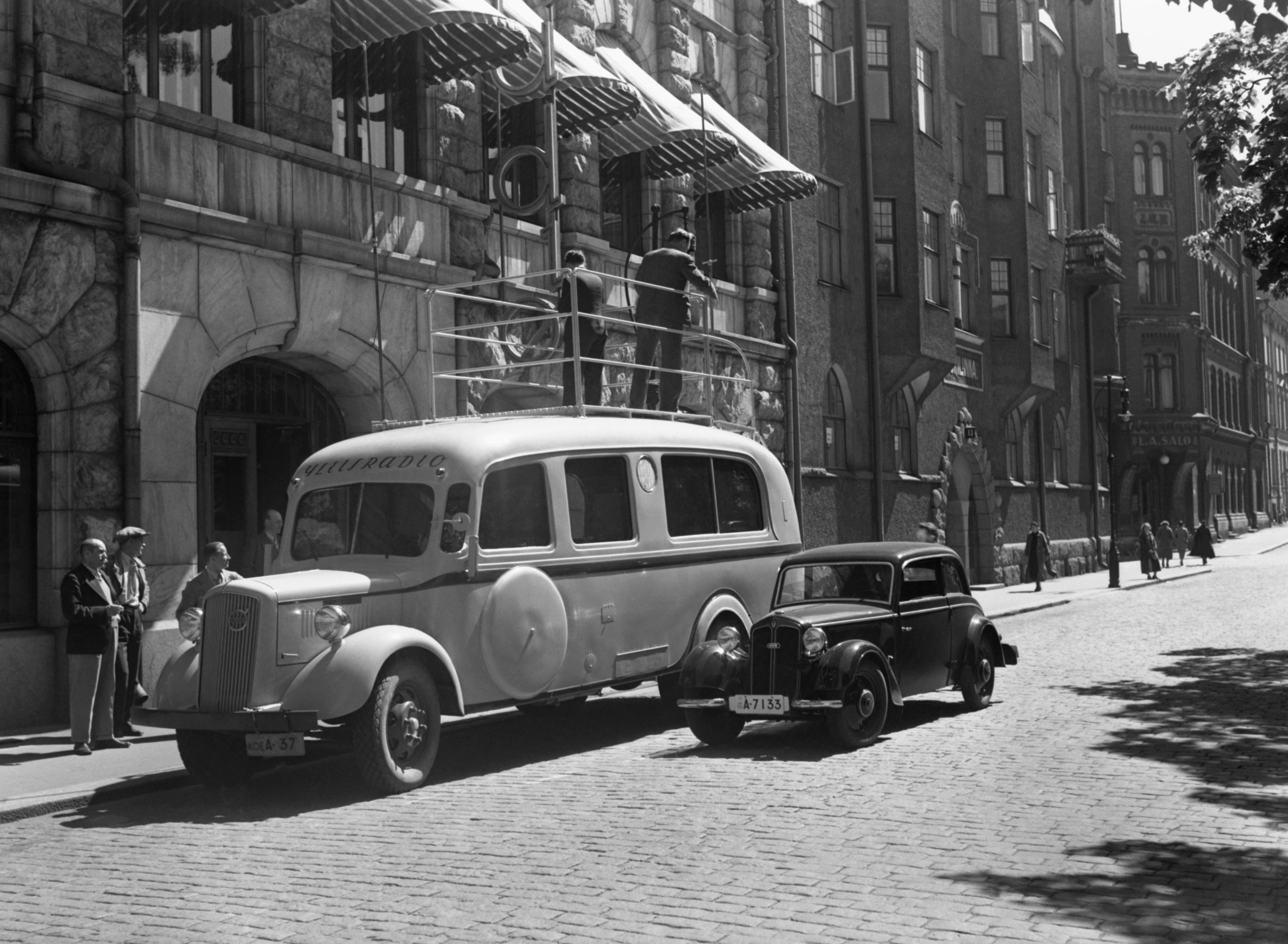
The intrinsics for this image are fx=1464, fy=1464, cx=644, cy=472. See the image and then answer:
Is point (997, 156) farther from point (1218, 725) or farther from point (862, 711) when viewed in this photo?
point (862, 711)

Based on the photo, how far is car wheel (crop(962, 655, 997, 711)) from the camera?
1299 centimetres

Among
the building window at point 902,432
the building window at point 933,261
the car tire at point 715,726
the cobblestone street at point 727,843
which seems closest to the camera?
the cobblestone street at point 727,843

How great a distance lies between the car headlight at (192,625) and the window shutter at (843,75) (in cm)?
2182

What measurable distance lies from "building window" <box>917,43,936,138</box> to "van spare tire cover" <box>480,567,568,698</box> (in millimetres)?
23632

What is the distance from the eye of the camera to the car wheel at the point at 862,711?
35.9ft

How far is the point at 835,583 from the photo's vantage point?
12.3 metres

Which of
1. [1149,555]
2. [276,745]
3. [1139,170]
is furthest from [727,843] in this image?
[1139,170]

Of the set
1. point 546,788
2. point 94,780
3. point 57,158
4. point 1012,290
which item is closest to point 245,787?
point 94,780

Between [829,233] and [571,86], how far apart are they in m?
11.5

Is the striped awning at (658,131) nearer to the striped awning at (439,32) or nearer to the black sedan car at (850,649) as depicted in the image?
the striped awning at (439,32)

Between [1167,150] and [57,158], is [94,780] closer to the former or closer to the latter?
[57,158]

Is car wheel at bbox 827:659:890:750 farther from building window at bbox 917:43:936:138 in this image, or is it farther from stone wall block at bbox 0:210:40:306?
building window at bbox 917:43:936:138

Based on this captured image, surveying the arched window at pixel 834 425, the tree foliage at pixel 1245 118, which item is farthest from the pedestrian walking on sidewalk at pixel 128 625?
the arched window at pixel 834 425

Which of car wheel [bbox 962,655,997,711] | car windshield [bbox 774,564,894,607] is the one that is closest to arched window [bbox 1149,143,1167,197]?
car wheel [bbox 962,655,997,711]
